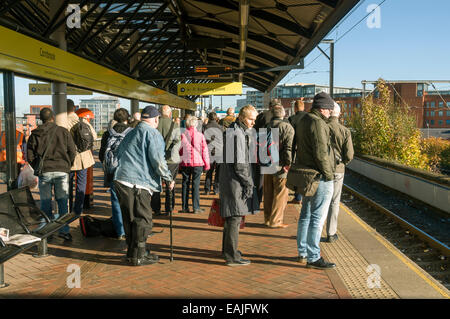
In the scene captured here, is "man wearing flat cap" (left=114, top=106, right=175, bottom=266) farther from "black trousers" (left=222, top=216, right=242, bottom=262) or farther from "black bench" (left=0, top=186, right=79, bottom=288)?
"black bench" (left=0, top=186, right=79, bottom=288)

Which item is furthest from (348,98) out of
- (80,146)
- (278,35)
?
(80,146)

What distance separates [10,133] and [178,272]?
3559mm

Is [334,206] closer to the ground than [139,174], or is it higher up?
closer to the ground

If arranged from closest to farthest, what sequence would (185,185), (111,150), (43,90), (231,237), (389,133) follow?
(231,237) < (111,150) < (185,185) < (389,133) < (43,90)

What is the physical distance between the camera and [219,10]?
11516 mm

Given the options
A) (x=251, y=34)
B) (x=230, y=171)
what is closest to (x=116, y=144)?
(x=230, y=171)

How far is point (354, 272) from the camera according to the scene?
5.04 meters

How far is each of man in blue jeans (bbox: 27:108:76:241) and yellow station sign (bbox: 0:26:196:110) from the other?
40.3 inches

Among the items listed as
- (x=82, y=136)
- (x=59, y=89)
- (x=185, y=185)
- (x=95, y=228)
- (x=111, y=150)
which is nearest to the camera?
(x=111, y=150)

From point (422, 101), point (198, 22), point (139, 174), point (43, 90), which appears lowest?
point (139, 174)

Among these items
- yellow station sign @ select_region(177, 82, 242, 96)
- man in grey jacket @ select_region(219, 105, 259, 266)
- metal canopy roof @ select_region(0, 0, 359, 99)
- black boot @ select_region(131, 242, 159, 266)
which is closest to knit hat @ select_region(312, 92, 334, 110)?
man in grey jacket @ select_region(219, 105, 259, 266)

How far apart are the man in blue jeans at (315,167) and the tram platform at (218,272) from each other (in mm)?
364

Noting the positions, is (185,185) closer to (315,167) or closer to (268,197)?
(268,197)

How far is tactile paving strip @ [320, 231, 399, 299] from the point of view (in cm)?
435
